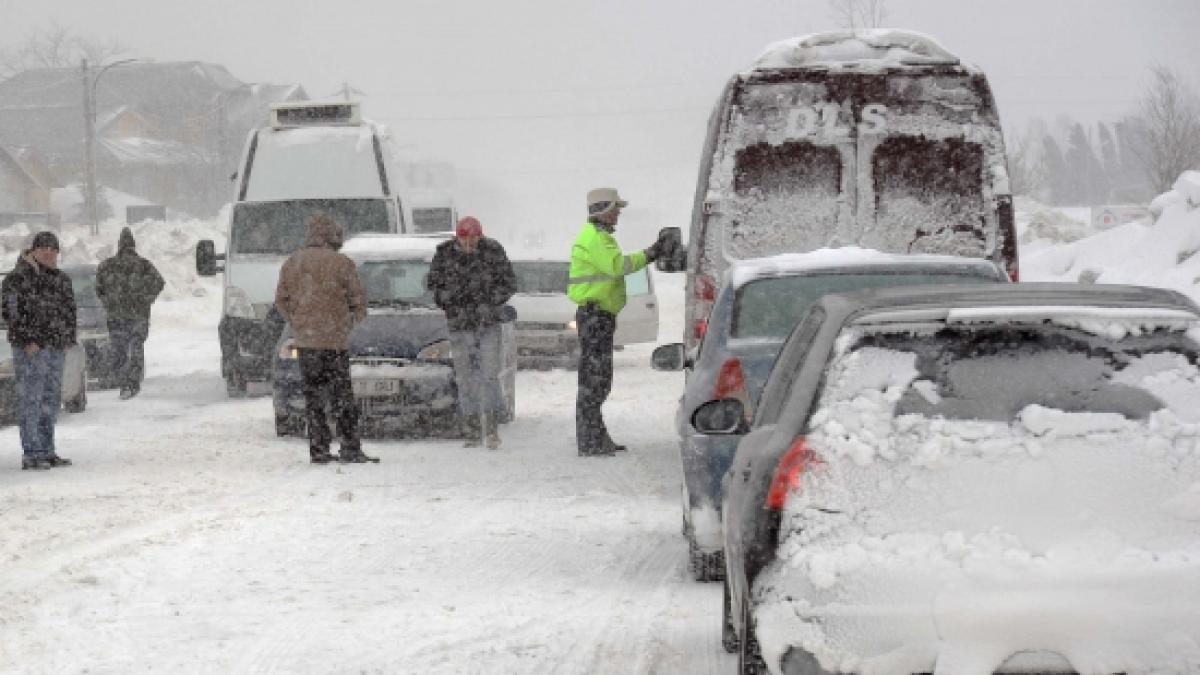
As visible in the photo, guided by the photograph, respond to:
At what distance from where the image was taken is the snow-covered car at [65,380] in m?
14.1

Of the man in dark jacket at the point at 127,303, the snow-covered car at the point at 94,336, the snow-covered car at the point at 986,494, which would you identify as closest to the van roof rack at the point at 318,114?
the man in dark jacket at the point at 127,303

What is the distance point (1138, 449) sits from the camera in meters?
4.06

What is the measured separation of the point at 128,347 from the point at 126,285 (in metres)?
0.71

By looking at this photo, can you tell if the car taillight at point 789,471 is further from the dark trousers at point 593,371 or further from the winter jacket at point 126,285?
the winter jacket at point 126,285

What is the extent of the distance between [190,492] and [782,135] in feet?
14.7

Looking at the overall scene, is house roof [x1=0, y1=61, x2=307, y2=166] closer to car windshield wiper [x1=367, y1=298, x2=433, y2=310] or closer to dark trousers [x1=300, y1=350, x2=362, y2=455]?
car windshield wiper [x1=367, y1=298, x2=433, y2=310]

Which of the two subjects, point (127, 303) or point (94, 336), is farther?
point (94, 336)

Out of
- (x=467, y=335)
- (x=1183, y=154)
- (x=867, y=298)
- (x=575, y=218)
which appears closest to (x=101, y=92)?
(x=575, y=218)

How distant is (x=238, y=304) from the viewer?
1752 cm

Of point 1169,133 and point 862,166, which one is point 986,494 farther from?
point 1169,133

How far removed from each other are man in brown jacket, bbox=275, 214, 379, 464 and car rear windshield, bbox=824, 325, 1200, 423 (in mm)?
7794

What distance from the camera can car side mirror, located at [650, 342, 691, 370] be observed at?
902cm

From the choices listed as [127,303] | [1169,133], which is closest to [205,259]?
[127,303]

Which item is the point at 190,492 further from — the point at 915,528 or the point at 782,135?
the point at 915,528
